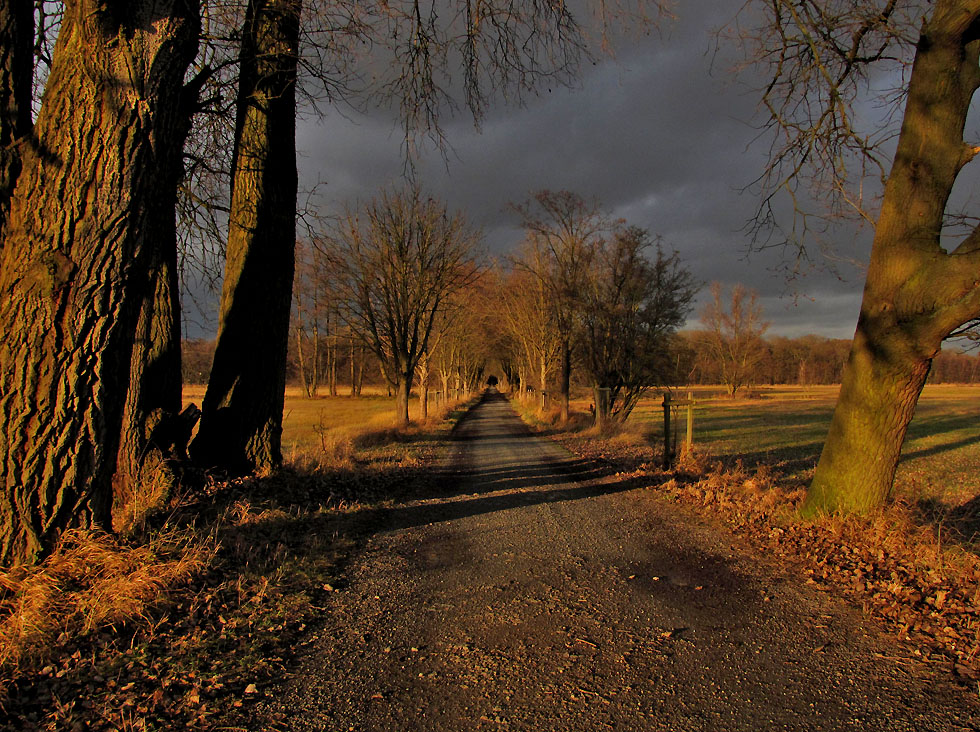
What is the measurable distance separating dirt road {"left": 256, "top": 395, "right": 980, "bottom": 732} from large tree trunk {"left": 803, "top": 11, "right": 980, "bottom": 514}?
159cm

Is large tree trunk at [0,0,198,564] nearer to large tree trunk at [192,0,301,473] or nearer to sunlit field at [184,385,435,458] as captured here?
large tree trunk at [192,0,301,473]

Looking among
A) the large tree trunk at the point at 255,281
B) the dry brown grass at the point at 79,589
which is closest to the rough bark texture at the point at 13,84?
the dry brown grass at the point at 79,589

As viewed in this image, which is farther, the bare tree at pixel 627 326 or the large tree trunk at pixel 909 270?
the bare tree at pixel 627 326

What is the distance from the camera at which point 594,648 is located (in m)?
3.37

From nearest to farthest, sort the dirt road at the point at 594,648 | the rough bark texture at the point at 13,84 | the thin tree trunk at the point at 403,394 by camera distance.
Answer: the dirt road at the point at 594,648, the rough bark texture at the point at 13,84, the thin tree trunk at the point at 403,394

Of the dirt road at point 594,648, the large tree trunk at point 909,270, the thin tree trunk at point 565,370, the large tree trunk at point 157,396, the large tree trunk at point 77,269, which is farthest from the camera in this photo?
the thin tree trunk at point 565,370

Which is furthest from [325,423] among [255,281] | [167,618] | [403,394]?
[167,618]

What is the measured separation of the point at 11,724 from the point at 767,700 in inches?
142

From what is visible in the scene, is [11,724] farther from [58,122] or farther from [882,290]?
[882,290]

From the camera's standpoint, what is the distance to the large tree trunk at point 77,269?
12.0ft

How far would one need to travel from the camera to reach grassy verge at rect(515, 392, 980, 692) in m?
3.42

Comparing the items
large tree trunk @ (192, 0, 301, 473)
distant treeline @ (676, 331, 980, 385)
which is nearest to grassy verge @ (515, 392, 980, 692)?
large tree trunk @ (192, 0, 301, 473)

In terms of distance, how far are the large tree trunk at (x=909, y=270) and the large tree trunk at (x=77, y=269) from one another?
659 centimetres

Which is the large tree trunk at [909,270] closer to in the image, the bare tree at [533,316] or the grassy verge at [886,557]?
the grassy verge at [886,557]
